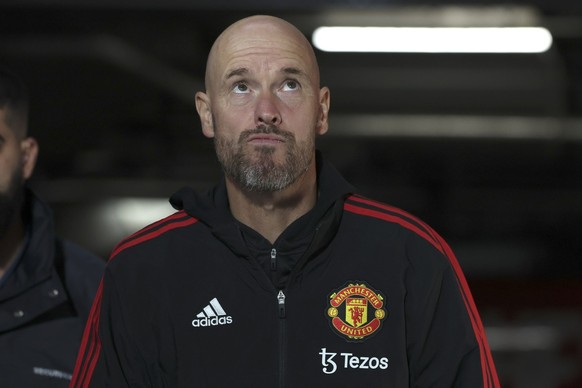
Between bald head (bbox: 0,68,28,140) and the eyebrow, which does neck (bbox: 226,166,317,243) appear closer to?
the eyebrow

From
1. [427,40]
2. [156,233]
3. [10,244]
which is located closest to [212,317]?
[156,233]

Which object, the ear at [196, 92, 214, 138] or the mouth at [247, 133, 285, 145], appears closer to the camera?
the mouth at [247, 133, 285, 145]

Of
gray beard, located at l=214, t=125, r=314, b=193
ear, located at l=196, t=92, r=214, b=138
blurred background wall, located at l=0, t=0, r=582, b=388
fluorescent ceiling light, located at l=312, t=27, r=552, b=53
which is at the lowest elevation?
gray beard, located at l=214, t=125, r=314, b=193

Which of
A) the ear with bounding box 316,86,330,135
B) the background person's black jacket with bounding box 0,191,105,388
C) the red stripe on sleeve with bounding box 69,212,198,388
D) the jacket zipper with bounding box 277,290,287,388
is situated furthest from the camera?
the background person's black jacket with bounding box 0,191,105,388

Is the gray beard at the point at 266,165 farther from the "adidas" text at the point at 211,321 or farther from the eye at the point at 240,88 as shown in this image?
the "adidas" text at the point at 211,321

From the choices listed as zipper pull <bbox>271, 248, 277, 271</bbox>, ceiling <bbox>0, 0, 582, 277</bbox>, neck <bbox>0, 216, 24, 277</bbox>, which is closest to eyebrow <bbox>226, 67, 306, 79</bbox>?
zipper pull <bbox>271, 248, 277, 271</bbox>

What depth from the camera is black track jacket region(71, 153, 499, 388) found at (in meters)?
2.41

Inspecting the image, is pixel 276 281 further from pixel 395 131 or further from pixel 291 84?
pixel 395 131

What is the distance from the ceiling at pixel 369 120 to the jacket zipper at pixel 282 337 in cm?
202

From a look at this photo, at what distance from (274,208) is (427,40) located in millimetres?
2068

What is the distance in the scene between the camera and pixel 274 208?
2578 millimetres

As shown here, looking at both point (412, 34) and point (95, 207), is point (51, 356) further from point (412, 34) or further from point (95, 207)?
point (412, 34)

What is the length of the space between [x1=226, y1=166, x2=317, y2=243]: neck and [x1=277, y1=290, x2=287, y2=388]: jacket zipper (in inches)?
6.6

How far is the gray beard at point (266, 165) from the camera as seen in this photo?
247 centimetres
